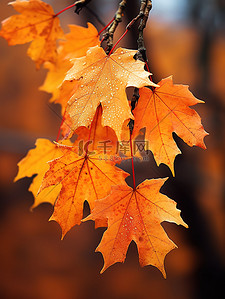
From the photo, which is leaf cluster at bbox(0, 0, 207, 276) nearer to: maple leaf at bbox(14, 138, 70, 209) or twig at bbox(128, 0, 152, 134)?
twig at bbox(128, 0, 152, 134)

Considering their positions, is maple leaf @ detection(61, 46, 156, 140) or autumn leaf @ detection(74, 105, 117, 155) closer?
maple leaf @ detection(61, 46, 156, 140)

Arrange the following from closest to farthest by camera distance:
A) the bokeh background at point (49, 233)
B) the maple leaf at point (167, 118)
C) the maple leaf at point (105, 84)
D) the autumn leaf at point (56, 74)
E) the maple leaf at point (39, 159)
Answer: the maple leaf at point (105, 84) → the maple leaf at point (167, 118) → the maple leaf at point (39, 159) → the autumn leaf at point (56, 74) → the bokeh background at point (49, 233)

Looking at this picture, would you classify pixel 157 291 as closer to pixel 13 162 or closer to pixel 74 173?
pixel 13 162

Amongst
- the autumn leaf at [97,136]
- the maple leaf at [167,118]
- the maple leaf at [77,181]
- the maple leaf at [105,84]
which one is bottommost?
the maple leaf at [77,181]

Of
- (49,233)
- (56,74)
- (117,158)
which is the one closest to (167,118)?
(117,158)

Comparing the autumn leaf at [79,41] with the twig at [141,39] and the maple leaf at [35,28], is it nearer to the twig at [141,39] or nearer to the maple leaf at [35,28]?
the maple leaf at [35,28]

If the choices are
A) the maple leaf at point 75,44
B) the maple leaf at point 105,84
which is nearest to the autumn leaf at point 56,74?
the maple leaf at point 75,44

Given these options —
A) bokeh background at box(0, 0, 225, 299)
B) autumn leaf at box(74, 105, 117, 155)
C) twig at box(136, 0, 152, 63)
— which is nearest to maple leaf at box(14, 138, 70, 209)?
autumn leaf at box(74, 105, 117, 155)
